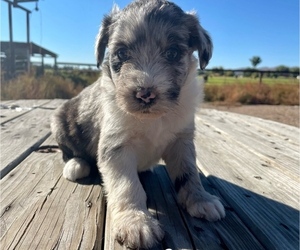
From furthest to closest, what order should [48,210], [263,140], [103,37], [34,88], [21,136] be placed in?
1. [34,88]
2. [263,140]
3. [21,136]
4. [103,37]
5. [48,210]

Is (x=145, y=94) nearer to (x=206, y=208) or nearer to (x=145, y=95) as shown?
(x=145, y=95)

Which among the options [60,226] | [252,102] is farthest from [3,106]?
[252,102]

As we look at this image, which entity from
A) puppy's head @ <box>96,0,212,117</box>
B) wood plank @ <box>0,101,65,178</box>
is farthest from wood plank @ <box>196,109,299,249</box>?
wood plank @ <box>0,101,65,178</box>

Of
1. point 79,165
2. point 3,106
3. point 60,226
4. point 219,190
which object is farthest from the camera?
point 3,106

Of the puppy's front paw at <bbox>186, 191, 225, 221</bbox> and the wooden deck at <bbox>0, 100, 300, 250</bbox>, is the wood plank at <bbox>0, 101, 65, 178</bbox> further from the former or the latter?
the puppy's front paw at <bbox>186, 191, 225, 221</bbox>

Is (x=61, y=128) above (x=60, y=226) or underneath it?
above

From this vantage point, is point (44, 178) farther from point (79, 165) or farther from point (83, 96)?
point (83, 96)

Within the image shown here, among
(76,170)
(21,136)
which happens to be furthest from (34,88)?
(76,170)
